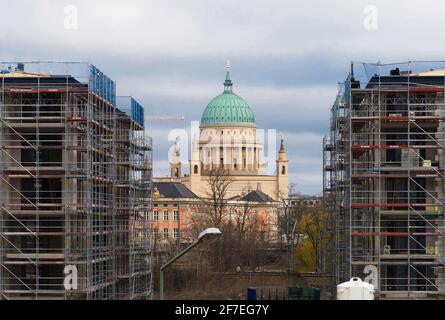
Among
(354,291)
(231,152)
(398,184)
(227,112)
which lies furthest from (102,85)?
(227,112)

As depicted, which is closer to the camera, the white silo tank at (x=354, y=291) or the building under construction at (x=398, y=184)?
the white silo tank at (x=354, y=291)

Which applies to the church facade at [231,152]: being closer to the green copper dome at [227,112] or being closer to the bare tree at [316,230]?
the green copper dome at [227,112]

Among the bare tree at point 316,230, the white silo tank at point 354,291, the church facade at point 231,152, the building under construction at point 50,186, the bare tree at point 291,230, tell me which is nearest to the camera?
the white silo tank at point 354,291

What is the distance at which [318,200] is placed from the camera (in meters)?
99.8

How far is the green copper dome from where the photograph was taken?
194125mm

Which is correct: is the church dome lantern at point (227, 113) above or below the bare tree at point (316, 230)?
above

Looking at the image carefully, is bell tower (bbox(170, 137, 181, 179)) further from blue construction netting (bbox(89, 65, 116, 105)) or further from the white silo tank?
the white silo tank

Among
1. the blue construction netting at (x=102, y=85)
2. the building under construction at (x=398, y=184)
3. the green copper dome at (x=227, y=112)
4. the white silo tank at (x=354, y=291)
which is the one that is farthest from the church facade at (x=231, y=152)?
the white silo tank at (x=354, y=291)

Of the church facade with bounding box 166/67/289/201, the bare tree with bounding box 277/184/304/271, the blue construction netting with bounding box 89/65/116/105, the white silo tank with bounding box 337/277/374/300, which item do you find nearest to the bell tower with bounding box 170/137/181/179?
the church facade with bounding box 166/67/289/201

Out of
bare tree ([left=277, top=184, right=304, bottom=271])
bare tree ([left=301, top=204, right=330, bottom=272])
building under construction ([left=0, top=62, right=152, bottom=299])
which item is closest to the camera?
building under construction ([left=0, top=62, right=152, bottom=299])

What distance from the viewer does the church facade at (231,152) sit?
182250mm
